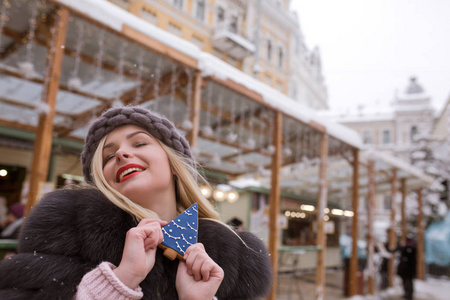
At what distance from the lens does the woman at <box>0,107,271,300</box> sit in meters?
1.09

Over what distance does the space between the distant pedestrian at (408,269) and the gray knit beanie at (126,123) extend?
424 inches

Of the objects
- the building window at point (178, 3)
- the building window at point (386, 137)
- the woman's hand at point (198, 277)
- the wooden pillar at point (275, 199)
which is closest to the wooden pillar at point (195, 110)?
the wooden pillar at point (275, 199)

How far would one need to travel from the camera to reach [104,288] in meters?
1.05

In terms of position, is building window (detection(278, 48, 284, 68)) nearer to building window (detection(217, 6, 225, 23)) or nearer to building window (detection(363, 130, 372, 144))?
building window (detection(217, 6, 225, 23))

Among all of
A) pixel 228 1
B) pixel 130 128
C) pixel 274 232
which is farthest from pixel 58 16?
pixel 228 1

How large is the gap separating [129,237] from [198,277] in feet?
0.85

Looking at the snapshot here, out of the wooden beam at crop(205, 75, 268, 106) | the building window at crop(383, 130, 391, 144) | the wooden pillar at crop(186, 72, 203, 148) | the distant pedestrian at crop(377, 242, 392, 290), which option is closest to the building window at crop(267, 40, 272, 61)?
the distant pedestrian at crop(377, 242, 392, 290)

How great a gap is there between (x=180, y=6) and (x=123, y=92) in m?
12.2

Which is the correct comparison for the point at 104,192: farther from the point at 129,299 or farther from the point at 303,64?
the point at 303,64

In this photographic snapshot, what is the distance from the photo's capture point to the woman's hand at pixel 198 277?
45.6 inches

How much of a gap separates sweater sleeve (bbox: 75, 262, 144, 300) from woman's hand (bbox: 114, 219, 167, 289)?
0.09 ft

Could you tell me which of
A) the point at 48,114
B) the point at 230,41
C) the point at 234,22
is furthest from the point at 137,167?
the point at 234,22

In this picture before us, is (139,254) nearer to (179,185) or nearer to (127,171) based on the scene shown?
(127,171)

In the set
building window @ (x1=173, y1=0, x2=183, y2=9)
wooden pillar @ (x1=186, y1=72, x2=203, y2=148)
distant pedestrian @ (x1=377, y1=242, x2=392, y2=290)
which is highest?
building window @ (x1=173, y1=0, x2=183, y2=9)
